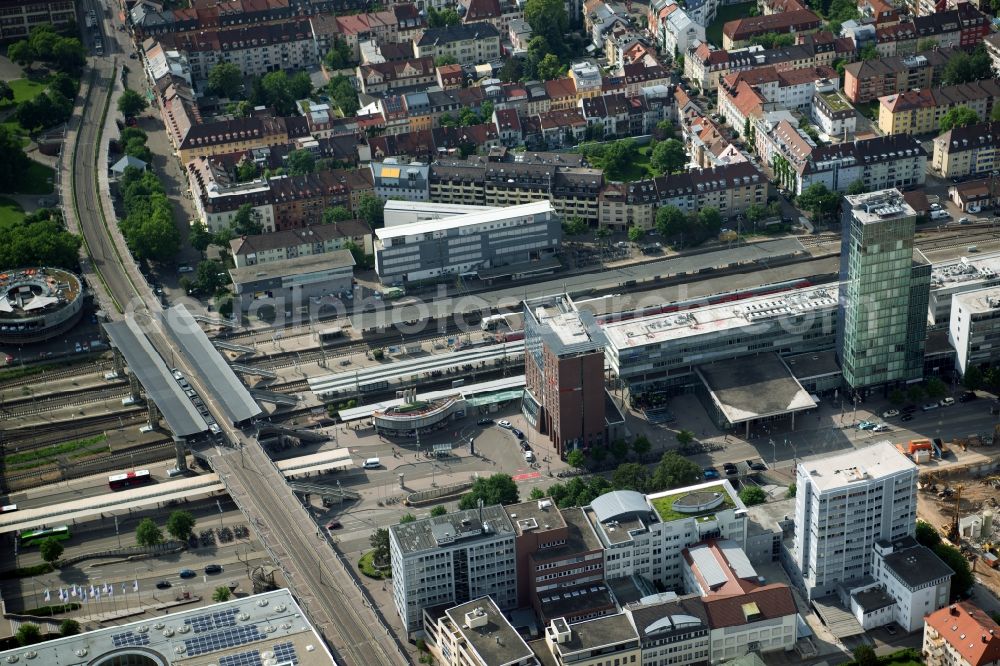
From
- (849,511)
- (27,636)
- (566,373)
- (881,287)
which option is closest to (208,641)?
(27,636)

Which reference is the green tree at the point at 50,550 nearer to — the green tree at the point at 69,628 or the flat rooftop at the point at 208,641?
the green tree at the point at 69,628

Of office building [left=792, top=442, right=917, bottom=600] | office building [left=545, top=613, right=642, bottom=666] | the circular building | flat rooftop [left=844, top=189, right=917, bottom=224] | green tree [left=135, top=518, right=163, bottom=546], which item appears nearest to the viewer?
office building [left=545, top=613, right=642, bottom=666]

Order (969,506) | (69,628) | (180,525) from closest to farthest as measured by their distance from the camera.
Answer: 1. (69,628)
2. (180,525)
3. (969,506)

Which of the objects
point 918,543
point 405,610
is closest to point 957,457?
point 918,543

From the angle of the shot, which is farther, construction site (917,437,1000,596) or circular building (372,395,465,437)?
circular building (372,395,465,437)

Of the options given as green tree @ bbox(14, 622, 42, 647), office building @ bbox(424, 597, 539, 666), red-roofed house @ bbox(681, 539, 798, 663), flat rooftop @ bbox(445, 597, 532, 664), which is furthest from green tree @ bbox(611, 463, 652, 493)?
green tree @ bbox(14, 622, 42, 647)

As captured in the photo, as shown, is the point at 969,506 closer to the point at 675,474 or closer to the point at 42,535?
the point at 675,474

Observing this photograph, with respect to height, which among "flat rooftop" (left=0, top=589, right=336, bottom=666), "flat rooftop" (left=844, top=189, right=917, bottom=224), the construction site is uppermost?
"flat rooftop" (left=844, top=189, right=917, bottom=224)

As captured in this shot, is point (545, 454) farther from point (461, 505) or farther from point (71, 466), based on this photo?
point (71, 466)

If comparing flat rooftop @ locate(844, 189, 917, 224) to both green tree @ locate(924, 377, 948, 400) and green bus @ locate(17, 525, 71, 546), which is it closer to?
green tree @ locate(924, 377, 948, 400)
